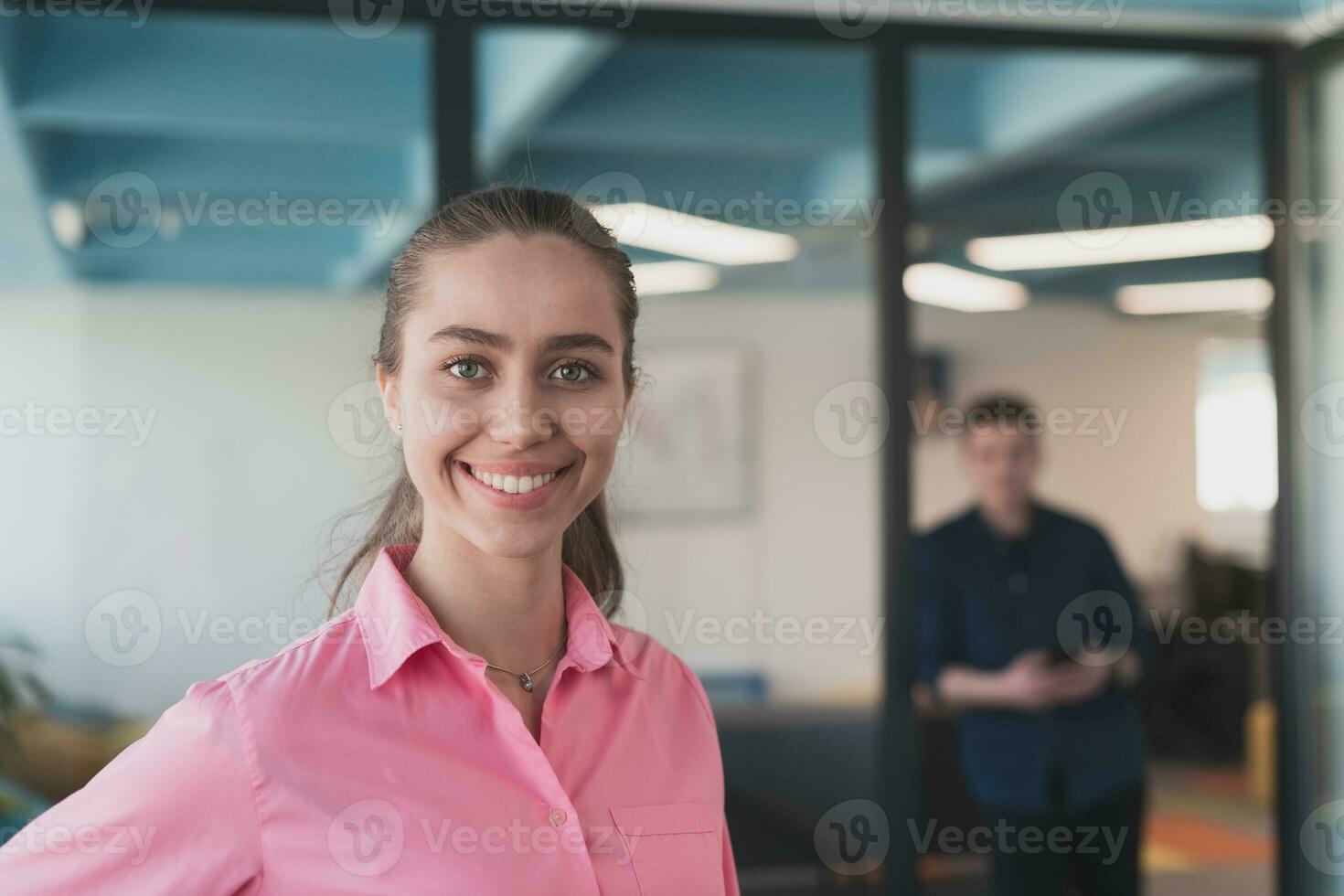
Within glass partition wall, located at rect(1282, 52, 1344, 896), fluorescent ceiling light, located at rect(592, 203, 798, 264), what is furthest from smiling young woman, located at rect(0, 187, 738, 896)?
glass partition wall, located at rect(1282, 52, 1344, 896)

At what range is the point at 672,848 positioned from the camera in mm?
1334

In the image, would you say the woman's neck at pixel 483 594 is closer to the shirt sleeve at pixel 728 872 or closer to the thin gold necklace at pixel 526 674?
the thin gold necklace at pixel 526 674

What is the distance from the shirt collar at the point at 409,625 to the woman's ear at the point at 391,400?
5.7 inches

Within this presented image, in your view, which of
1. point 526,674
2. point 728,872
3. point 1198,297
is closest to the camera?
point 526,674

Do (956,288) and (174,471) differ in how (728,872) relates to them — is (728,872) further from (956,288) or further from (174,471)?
(956,288)


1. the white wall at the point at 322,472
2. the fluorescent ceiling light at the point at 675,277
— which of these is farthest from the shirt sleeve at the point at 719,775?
the fluorescent ceiling light at the point at 675,277

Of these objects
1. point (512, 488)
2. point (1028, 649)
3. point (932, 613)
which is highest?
point (512, 488)

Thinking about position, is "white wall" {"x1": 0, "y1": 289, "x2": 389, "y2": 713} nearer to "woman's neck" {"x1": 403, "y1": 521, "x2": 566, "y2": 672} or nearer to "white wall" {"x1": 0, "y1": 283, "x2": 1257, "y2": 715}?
"white wall" {"x1": 0, "y1": 283, "x2": 1257, "y2": 715}

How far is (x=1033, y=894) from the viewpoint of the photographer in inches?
128

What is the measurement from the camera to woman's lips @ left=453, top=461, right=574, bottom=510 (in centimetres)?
129

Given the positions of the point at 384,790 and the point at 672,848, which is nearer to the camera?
the point at 384,790

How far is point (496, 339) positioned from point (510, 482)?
5.9 inches

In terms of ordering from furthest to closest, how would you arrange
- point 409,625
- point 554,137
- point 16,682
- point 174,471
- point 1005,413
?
Result: 1. point 1005,413
2. point 554,137
3. point 174,471
4. point 16,682
5. point 409,625

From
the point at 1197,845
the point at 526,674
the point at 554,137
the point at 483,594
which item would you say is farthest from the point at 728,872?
the point at 1197,845
